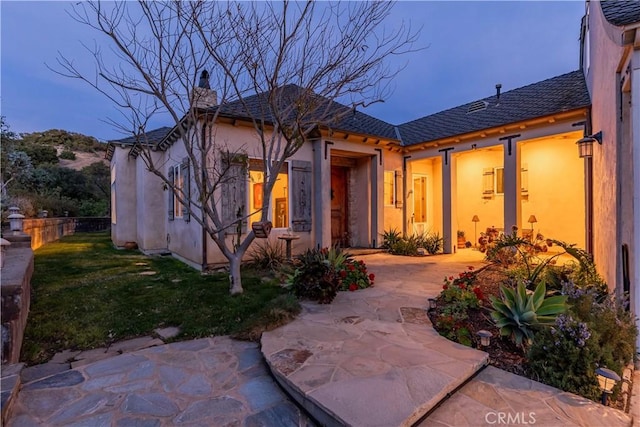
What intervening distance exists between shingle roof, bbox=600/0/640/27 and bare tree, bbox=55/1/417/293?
239 centimetres

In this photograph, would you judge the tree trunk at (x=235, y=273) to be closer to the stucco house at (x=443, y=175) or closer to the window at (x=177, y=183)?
the stucco house at (x=443, y=175)

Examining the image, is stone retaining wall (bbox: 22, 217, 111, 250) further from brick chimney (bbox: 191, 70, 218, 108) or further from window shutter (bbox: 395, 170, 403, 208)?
window shutter (bbox: 395, 170, 403, 208)

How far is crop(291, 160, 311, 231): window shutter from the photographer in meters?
7.86

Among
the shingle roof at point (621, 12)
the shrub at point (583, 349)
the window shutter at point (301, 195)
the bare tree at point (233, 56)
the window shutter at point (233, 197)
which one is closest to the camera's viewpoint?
the shrub at point (583, 349)

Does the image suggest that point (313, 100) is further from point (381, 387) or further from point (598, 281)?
point (598, 281)

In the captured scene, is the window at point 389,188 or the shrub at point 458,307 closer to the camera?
the shrub at point 458,307

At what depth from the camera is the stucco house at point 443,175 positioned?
585cm

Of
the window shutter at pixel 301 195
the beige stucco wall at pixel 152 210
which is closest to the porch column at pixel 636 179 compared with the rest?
the window shutter at pixel 301 195

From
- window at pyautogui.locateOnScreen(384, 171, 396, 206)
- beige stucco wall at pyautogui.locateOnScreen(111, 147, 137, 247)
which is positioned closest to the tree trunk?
window at pyautogui.locateOnScreen(384, 171, 396, 206)

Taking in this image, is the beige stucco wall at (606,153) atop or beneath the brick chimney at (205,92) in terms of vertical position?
beneath

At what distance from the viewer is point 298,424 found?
210 cm

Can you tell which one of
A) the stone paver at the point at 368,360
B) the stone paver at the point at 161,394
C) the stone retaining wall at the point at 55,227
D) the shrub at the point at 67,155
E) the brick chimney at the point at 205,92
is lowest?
the stone paver at the point at 161,394

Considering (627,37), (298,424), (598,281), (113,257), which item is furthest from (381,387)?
(113,257)

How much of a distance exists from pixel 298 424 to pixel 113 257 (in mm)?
9009
